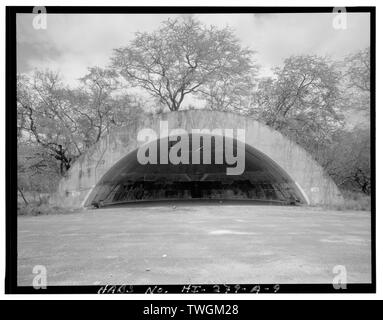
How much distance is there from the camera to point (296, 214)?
1116 cm

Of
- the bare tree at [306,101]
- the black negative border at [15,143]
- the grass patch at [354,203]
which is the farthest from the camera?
the bare tree at [306,101]

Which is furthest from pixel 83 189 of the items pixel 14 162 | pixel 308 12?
pixel 308 12

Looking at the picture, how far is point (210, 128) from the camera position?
13.2 metres

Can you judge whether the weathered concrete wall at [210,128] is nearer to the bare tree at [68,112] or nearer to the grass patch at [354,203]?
the grass patch at [354,203]

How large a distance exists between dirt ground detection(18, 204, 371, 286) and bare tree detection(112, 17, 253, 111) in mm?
15565

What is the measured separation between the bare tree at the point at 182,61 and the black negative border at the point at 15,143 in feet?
64.3

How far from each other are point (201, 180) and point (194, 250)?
51.2 ft

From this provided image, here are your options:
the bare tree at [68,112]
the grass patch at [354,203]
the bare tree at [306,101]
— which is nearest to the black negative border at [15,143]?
the grass patch at [354,203]

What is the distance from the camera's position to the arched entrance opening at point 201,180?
14.1m

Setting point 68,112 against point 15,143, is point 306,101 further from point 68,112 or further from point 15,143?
point 15,143

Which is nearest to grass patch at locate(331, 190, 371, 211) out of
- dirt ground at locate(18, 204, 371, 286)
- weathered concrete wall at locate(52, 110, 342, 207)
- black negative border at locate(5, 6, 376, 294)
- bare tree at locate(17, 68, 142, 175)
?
weathered concrete wall at locate(52, 110, 342, 207)

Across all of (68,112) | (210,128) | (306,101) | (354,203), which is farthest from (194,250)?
(306,101)

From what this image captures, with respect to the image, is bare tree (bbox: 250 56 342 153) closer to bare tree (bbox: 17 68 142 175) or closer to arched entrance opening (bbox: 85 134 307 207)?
arched entrance opening (bbox: 85 134 307 207)

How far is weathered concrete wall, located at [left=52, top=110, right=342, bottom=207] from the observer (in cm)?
1288
